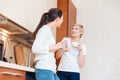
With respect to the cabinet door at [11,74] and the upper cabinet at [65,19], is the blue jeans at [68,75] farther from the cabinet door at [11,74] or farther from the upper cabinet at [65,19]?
the upper cabinet at [65,19]

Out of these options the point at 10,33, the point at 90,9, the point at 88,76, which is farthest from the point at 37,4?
the point at 88,76

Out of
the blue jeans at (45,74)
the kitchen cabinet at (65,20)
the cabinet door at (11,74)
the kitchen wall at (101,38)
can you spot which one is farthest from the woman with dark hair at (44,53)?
the kitchen wall at (101,38)

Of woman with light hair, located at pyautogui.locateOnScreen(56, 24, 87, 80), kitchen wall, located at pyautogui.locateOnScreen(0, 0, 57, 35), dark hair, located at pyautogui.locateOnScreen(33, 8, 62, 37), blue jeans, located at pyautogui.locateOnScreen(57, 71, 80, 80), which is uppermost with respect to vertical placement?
kitchen wall, located at pyautogui.locateOnScreen(0, 0, 57, 35)

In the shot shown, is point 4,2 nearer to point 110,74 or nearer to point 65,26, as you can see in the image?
point 65,26

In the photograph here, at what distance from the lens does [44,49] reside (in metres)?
1.85

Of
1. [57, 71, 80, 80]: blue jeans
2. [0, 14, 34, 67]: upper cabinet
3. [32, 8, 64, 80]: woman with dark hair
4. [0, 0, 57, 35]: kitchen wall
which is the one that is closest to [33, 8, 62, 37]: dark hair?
[32, 8, 64, 80]: woman with dark hair

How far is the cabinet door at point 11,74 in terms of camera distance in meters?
1.64

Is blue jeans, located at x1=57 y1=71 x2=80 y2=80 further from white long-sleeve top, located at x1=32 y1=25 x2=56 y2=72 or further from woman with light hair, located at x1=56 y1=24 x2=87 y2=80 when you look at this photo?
white long-sleeve top, located at x1=32 y1=25 x2=56 y2=72

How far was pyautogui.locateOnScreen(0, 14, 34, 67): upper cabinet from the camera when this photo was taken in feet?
7.31

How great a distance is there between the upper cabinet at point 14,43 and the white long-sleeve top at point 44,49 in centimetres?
41

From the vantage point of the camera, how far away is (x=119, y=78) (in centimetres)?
342

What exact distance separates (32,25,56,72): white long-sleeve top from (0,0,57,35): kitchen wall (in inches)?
22.2

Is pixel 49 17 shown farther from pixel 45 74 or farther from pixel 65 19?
pixel 65 19

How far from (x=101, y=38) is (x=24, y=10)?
1445mm
